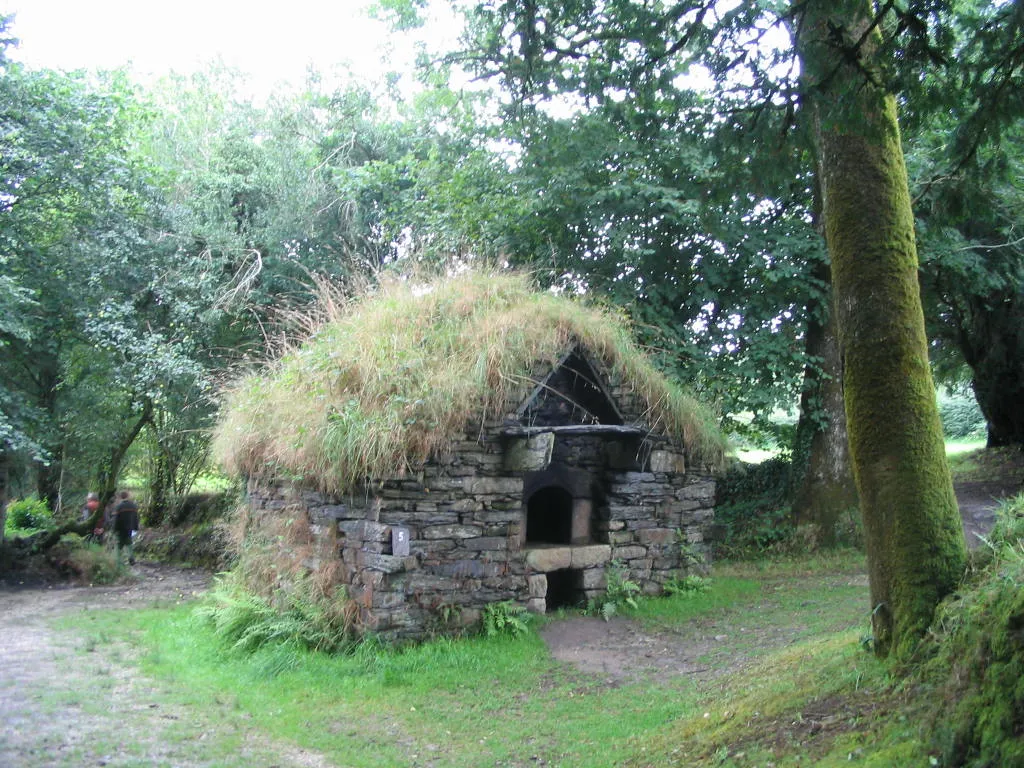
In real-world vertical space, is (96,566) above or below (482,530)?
below

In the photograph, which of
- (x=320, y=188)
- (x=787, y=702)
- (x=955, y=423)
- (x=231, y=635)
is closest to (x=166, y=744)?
(x=231, y=635)

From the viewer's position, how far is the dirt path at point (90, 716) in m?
6.28

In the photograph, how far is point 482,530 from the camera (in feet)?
31.0

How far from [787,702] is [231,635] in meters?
6.78

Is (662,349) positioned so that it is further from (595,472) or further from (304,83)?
(304,83)

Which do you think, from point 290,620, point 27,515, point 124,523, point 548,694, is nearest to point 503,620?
point 548,694

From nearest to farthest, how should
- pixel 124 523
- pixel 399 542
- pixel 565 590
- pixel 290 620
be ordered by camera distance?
pixel 399 542 → pixel 290 620 → pixel 565 590 → pixel 124 523

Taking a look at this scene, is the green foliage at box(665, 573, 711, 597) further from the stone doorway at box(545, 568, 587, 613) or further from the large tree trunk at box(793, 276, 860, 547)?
the large tree trunk at box(793, 276, 860, 547)

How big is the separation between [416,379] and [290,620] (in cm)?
295

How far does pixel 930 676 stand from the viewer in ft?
14.0

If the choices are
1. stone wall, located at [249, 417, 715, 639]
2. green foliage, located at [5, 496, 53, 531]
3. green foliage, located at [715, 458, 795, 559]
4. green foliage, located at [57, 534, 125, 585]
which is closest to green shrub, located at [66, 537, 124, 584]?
green foliage, located at [57, 534, 125, 585]

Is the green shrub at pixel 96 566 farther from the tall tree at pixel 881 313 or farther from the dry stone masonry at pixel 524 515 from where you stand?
the tall tree at pixel 881 313

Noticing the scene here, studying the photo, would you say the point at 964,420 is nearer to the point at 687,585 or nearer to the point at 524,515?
the point at 687,585

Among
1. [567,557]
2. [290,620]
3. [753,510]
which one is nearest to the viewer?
[290,620]
